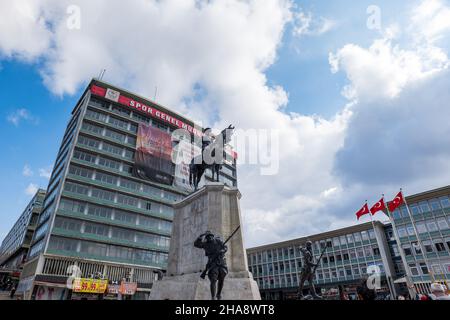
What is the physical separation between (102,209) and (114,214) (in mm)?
2168

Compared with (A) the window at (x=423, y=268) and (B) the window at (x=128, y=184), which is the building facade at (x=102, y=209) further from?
(A) the window at (x=423, y=268)

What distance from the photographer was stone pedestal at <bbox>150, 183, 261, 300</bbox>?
9.77 metres

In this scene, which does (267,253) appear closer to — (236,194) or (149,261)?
(149,261)

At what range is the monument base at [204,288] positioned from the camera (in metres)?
9.46

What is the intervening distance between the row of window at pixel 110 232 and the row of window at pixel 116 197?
15.7 feet

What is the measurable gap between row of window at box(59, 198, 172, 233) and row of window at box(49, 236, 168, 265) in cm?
453

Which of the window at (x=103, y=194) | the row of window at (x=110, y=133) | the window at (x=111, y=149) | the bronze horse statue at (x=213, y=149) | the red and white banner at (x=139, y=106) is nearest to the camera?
the bronze horse statue at (x=213, y=149)

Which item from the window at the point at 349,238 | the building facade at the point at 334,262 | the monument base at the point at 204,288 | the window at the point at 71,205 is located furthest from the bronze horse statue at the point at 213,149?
the window at the point at 349,238

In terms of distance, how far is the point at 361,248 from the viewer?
5269cm

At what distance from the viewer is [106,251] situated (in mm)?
42719

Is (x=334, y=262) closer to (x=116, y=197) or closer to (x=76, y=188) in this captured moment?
(x=116, y=197)

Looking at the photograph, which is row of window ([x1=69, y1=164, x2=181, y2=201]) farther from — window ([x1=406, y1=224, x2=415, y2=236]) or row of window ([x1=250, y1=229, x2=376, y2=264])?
window ([x1=406, y1=224, x2=415, y2=236])

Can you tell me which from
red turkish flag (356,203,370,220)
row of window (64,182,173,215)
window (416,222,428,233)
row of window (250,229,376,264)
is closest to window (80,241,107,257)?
row of window (64,182,173,215)
